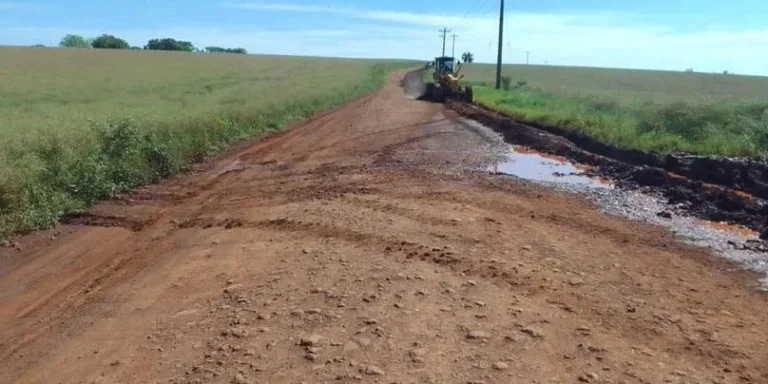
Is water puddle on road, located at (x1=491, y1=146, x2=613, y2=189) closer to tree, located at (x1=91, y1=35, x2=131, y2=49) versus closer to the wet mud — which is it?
the wet mud

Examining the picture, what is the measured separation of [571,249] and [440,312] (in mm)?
2614

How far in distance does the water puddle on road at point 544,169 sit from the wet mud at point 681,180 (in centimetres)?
29

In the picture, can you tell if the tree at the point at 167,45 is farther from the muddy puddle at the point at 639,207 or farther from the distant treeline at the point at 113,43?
the muddy puddle at the point at 639,207

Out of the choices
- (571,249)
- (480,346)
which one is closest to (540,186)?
(571,249)

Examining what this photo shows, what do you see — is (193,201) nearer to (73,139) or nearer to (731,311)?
(73,139)

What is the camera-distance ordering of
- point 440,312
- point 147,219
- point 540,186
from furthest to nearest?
point 540,186, point 147,219, point 440,312

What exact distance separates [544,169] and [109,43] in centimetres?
12791

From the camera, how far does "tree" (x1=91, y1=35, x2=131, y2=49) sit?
5049 inches

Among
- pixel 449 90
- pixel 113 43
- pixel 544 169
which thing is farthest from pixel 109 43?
pixel 544 169

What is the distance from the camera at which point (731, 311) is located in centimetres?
608

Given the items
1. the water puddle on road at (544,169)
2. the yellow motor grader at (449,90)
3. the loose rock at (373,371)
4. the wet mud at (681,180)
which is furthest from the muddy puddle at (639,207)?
the yellow motor grader at (449,90)

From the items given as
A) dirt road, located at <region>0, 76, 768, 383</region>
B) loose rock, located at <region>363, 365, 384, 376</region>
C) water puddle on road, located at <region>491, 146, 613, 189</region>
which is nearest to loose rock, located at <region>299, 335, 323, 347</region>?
dirt road, located at <region>0, 76, 768, 383</region>

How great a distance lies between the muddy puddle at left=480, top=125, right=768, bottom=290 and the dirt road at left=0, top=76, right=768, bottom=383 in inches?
14.4

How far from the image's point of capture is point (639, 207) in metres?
10.5
